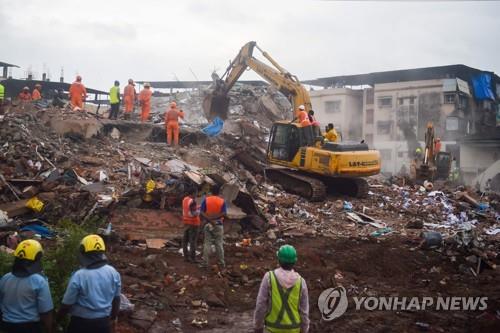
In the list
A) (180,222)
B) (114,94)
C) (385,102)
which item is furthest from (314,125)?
(385,102)

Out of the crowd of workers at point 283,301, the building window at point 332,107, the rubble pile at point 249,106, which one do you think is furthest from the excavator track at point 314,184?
the building window at point 332,107

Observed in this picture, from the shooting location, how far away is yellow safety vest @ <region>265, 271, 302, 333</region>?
3.76 meters

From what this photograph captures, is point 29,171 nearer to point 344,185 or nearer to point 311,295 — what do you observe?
point 311,295

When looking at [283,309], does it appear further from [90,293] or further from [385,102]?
[385,102]

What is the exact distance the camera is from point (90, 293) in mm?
3607

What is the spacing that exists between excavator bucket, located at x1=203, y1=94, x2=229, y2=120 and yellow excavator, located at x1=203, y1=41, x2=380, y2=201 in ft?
2.86

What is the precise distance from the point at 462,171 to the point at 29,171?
1090 inches

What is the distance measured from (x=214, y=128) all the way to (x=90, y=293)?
12.5 m

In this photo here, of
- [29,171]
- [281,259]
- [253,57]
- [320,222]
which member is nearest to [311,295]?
[281,259]

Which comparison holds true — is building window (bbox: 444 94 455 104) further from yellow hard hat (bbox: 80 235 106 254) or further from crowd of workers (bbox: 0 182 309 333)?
yellow hard hat (bbox: 80 235 106 254)

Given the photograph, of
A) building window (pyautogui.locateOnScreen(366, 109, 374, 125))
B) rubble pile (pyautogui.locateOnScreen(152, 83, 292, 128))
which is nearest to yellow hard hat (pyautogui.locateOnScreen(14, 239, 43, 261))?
rubble pile (pyautogui.locateOnScreen(152, 83, 292, 128))

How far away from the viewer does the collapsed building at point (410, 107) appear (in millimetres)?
37094

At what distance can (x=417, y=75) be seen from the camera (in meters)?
40.2

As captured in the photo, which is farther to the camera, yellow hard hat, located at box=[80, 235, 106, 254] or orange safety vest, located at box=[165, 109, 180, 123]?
orange safety vest, located at box=[165, 109, 180, 123]
